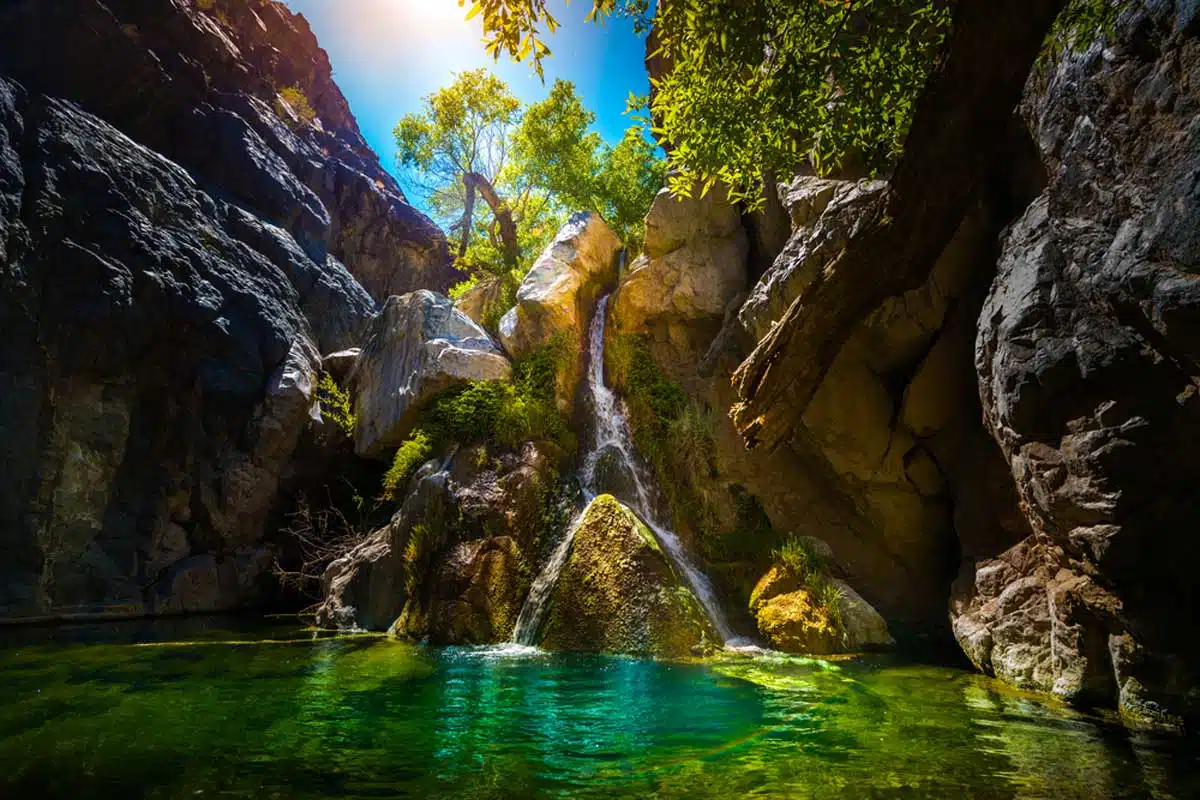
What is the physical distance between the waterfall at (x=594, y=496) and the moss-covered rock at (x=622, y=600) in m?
0.30

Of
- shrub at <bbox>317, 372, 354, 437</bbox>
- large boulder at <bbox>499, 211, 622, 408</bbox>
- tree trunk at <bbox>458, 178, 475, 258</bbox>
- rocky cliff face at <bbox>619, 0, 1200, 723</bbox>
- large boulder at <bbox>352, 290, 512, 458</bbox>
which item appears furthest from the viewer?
tree trunk at <bbox>458, 178, 475, 258</bbox>

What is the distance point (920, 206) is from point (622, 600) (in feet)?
20.0

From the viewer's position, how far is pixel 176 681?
6.26m

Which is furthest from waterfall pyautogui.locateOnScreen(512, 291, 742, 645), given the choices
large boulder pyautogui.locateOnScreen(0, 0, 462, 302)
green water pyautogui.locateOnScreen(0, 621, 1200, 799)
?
large boulder pyautogui.locateOnScreen(0, 0, 462, 302)

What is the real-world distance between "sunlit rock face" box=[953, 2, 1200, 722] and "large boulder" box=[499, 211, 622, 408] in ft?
27.6

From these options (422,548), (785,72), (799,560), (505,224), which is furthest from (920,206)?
(505,224)

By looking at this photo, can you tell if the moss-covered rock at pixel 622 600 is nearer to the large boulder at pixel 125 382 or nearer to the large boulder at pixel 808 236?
the large boulder at pixel 808 236

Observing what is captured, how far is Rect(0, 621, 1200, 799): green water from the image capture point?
351cm

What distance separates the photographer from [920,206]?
271 inches

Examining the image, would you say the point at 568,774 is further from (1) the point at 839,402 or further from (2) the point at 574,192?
(2) the point at 574,192

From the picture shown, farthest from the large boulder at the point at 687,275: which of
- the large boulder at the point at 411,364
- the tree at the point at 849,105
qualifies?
the tree at the point at 849,105

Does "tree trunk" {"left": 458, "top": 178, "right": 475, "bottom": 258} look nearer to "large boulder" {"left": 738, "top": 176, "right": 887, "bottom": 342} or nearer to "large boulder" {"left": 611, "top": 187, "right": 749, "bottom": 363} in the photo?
"large boulder" {"left": 611, "top": 187, "right": 749, "bottom": 363}

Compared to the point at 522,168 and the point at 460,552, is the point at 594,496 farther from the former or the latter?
the point at 522,168

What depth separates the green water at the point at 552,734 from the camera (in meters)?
3.51
